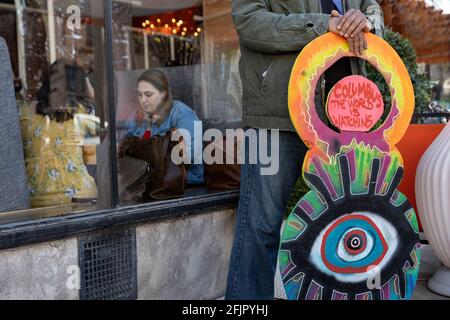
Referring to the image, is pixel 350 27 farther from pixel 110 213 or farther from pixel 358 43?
pixel 110 213

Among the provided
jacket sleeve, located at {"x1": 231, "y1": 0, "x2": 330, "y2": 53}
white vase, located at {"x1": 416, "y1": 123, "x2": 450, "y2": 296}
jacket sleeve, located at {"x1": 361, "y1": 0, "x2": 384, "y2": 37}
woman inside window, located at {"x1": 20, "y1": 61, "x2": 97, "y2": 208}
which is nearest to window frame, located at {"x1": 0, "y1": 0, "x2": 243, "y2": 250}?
woman inside window, located at {"x1": 20, "y1": 61, "x2": 97, "y2": 208}

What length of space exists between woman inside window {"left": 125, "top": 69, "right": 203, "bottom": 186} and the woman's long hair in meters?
0.41

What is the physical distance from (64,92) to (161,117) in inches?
28.7

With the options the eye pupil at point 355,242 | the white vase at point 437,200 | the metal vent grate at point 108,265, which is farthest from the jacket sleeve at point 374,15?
the metal vent grate at point 108,265

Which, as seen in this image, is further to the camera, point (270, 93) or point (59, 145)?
point (59, 145)

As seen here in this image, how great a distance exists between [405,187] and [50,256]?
2.41 meters

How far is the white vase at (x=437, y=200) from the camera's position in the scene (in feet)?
9.25

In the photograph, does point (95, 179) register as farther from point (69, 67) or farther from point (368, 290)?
point (69, 67)

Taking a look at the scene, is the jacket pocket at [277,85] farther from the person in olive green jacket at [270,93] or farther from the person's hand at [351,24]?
the person's hand at [351,24]

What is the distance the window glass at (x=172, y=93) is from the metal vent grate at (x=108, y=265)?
0.27 meters

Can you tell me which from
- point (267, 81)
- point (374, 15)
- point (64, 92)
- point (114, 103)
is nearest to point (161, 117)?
point (64, 92)

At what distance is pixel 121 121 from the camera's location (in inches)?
147

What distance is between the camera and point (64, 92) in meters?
3.66
